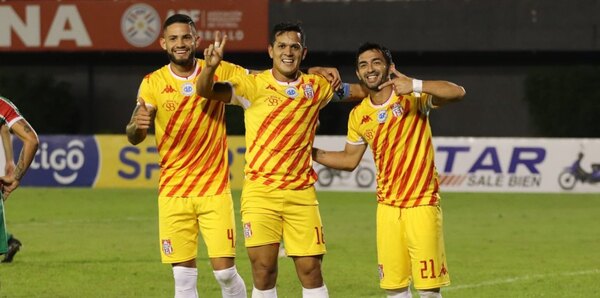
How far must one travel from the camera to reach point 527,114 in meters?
36.5

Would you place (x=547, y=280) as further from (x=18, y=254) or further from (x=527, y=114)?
(x=527, y=114)

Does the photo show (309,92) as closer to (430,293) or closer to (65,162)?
(430,293)

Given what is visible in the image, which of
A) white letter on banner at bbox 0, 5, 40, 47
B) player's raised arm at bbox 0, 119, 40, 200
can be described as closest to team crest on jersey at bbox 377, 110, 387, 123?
player's raised arm at bbox 0, 119, 40, 200

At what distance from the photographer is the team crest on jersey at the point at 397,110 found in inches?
364

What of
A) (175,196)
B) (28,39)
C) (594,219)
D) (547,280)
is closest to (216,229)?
(175,196)

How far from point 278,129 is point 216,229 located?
2.98ft

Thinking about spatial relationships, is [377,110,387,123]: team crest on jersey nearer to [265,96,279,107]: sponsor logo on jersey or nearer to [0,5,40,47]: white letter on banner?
[265,96,279,107]: sponsor logo on jersey

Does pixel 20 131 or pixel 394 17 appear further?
pixel 394 17

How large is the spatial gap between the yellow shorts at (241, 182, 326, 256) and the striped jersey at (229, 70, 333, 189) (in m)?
0.07

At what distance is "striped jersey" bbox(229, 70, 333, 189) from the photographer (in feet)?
30.1

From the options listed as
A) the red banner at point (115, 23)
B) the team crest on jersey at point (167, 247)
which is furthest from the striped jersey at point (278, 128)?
the red banner at point (115, 23)

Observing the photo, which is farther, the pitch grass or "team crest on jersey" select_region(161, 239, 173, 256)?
the pitch grass

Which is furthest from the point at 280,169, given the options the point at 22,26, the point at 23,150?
the point at 22,26

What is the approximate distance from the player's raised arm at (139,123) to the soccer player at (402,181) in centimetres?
150
